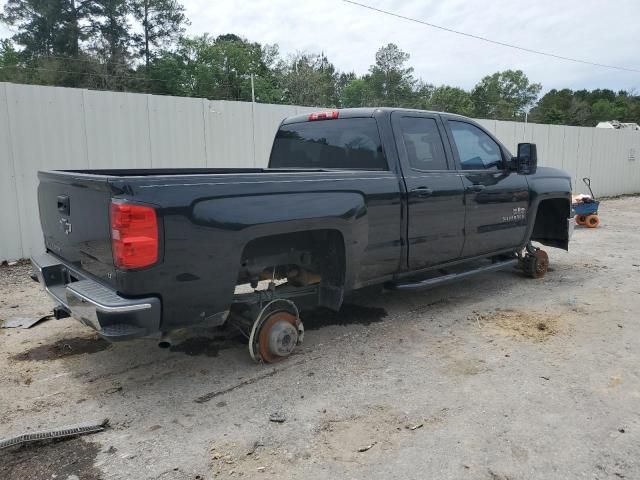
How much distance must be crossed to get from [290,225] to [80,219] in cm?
143

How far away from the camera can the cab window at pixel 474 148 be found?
525 cm

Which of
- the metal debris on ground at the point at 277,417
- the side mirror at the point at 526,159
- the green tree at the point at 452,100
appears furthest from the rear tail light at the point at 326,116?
the green tree at the point at 452,100

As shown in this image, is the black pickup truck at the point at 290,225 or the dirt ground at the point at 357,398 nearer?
the dirt ground at the point at 357,398

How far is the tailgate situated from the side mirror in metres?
4.34

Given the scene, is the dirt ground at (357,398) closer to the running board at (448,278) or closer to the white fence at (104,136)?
the running board at (448,278)

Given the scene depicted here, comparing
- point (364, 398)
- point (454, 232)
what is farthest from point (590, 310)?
point (364, 398)

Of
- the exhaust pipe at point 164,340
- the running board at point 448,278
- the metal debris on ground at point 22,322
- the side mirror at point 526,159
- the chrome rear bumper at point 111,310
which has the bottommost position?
the metal debris on ground at point 22,322

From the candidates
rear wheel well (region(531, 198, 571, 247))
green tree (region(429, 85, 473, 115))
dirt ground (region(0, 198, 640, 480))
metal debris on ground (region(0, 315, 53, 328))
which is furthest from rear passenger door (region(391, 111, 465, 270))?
green tree (region(429, 85, 473, 115))

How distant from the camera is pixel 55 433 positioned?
294cm

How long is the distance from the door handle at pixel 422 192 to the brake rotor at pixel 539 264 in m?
2.60

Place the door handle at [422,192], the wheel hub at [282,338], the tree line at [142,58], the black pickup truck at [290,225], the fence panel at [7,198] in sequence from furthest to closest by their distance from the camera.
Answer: the tree line at [142,58], the fence panel at [7,198], the door handle at [422,192], the wheel hub at [282,338], the black pickup truck at [290,225]

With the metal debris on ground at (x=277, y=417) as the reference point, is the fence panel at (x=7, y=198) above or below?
above

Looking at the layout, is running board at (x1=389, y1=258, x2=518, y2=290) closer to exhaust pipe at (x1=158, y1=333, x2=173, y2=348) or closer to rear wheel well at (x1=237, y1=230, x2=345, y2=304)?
rear wheel well at (x1=237, y1=230, x2=345, y2=304)

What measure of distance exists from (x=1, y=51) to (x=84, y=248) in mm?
54040
